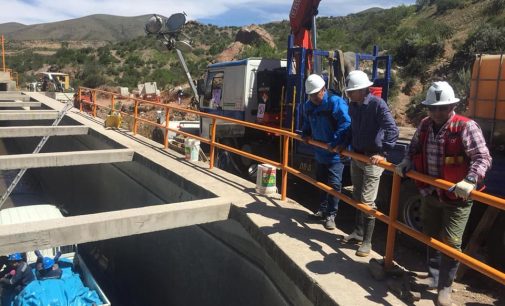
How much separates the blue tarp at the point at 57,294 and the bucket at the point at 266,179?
2.82 metres

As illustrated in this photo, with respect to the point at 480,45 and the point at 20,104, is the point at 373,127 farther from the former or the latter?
the point at 480,45

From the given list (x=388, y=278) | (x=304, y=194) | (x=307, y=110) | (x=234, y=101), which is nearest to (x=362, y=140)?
(x=307, y=110)

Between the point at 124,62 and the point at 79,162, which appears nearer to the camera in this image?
the point at 79,162

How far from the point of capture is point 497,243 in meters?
5.62

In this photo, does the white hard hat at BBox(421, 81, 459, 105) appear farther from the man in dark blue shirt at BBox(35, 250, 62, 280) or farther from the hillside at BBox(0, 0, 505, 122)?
the hillside at BBox(0, 0, 505, 122)

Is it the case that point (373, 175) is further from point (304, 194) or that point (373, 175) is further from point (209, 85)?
point (209, 85)

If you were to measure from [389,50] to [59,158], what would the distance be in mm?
27722

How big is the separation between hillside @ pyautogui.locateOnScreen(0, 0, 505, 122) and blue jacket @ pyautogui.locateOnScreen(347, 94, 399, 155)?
13458mm

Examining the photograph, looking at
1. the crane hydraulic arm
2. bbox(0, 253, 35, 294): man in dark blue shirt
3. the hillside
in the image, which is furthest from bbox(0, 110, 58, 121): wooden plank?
the hillside

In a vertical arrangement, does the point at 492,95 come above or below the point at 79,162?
above

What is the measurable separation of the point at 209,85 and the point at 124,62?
49.9 metres

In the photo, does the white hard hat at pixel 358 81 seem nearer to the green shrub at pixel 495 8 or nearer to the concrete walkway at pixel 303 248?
the concrete walkway at pixel 303 248

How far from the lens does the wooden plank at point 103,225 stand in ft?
14.8

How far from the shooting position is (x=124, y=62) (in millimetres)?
57469
